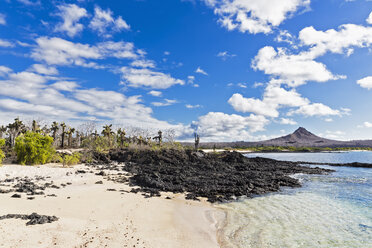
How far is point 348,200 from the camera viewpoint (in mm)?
17219

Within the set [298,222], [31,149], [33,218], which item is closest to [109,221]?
[33,218]

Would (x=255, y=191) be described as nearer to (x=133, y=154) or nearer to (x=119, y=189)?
(x=119, y=189)

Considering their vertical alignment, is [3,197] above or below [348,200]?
above

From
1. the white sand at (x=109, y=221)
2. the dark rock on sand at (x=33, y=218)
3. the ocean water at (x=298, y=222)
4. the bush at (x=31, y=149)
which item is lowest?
the ocean water at (x=298, y=222)

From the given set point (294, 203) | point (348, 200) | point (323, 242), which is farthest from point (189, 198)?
point (348, 200)

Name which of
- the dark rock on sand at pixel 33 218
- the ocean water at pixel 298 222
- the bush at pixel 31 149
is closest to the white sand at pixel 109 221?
the dark rock on sand at pixel 33 218

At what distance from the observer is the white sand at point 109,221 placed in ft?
25.5

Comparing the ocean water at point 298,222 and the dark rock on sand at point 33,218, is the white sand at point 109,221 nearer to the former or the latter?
the dark rock on sand at point 33,218

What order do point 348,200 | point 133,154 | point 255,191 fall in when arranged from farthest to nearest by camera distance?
1. point 133,154
2. point 255,191
3. point 348,200

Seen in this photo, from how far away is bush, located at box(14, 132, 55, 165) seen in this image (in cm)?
2638

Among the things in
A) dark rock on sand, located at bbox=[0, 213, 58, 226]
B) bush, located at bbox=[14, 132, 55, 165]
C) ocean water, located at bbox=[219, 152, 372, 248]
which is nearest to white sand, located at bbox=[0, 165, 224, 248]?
dark rock on sand, located at bbox=[0, 213, 58, 226]

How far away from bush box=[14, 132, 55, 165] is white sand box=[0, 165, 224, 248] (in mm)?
14949

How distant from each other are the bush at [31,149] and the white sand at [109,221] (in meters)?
14.9

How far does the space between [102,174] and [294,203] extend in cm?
1864
